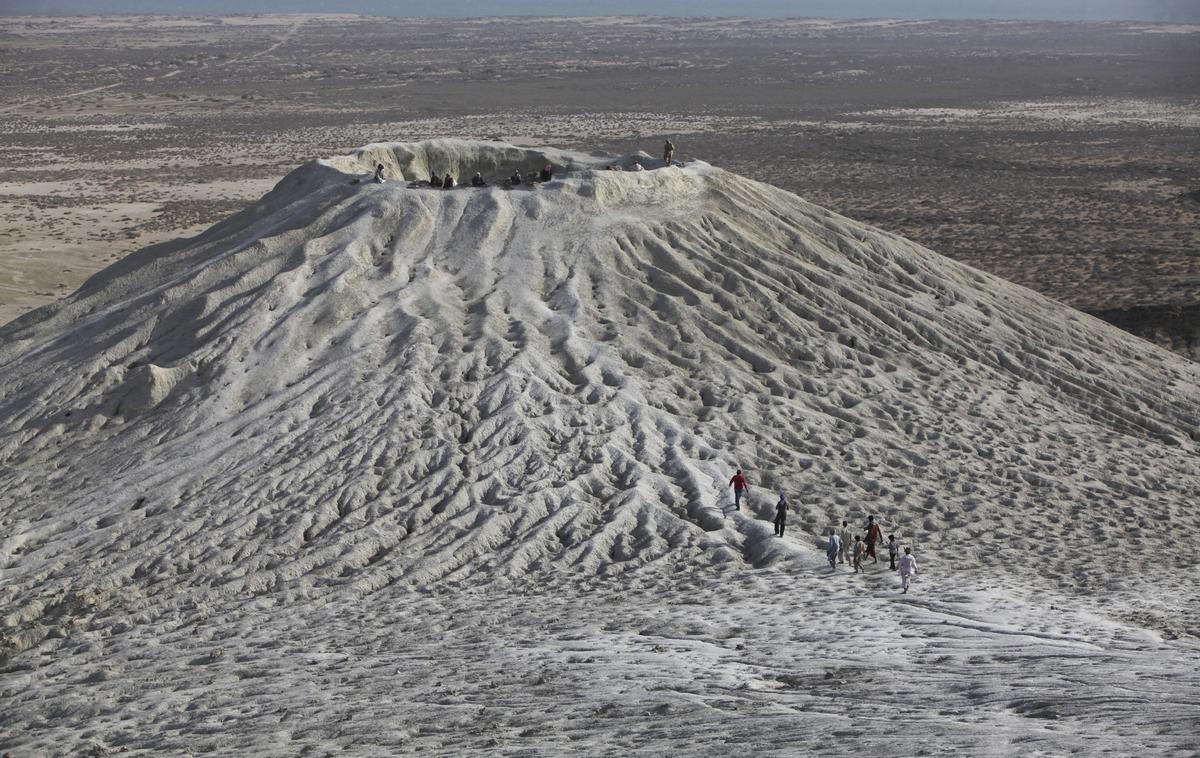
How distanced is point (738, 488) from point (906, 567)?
2660 mm

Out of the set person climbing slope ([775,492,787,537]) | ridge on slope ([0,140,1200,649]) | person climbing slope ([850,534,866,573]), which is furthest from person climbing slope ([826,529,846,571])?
person climbing slope ([775,492,787,537])

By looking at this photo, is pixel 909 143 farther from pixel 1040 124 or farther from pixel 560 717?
pixel 560 717

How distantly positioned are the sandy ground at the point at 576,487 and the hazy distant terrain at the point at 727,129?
464 inches

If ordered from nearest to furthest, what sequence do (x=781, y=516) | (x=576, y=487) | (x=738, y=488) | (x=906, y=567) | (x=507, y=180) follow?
(x=906, y=567) < (x=781, y=516) < (x=738, y=488) < (x=576, y=487) < (x=507, y=180)

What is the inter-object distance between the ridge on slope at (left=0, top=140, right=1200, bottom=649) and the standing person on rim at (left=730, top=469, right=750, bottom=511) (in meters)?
0.17

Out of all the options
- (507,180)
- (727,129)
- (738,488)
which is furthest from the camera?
(727,129)

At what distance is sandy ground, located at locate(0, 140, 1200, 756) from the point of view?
13.2 metres

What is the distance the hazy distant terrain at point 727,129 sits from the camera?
45.6 m

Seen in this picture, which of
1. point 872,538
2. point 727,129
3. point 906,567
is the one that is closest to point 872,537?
point 872,538

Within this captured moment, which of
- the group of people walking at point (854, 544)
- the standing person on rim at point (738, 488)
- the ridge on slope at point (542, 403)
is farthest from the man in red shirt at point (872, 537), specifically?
the standing person on rim at point (738, 488)

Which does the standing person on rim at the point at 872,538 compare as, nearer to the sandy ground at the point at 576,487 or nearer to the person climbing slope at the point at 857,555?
Answer: the person climbing slope at the point at 857,555

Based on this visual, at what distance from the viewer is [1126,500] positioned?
19672mm

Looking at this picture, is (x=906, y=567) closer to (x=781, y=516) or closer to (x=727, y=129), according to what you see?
(x=781, y=516)

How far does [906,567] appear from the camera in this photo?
16.3 metres
